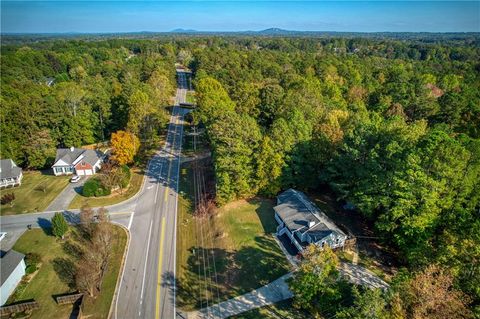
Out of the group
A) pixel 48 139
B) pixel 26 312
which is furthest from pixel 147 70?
pixel 26 312

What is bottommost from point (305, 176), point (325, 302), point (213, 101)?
point (325, 302)

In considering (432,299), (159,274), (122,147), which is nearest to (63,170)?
(122,147)

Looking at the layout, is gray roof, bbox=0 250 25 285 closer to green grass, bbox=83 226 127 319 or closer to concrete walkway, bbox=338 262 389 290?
green grass, bbox=83 226 127 319

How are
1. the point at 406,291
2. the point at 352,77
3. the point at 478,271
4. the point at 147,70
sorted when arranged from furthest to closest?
the point at 147,70, the point at 352,77, the point at 478,271, the point at 406,291

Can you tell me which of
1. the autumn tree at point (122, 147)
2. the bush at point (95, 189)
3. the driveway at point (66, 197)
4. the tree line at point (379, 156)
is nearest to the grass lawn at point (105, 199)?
the bush at point (95, 189)

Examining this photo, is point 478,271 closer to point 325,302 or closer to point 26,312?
point 325,302

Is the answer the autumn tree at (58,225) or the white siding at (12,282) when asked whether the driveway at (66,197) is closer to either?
the autumn tree at (58,225)

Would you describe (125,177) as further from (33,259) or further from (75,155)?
(33,259)
